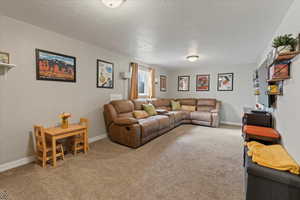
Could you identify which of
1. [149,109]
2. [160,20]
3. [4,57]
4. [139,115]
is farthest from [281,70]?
[4,57]

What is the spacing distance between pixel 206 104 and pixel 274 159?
4.32 meters

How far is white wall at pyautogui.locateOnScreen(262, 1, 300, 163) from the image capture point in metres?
1.47

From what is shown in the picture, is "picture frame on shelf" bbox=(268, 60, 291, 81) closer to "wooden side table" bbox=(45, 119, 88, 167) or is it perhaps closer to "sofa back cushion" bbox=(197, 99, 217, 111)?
"wooden side table" bbox=(45, 119, 88, 167)

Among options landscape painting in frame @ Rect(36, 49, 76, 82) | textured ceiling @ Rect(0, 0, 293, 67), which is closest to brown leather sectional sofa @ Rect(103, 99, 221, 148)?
landscape painting in frame @ Rect(36, 49, 76, 82)

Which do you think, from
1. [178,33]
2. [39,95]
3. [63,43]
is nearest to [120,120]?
[39,95]

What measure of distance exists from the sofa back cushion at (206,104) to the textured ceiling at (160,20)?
270 cm

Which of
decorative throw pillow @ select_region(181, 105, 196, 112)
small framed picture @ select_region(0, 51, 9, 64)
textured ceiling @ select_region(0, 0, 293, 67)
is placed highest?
textured ceiling @ select_region(0, 0, 293, 67)

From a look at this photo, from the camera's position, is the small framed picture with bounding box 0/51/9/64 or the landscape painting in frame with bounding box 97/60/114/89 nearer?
the small framed picture with bounding box 0/51/9/64

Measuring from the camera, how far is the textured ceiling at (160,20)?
176cm

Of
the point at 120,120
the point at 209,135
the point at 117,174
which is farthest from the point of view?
the point at 209,135

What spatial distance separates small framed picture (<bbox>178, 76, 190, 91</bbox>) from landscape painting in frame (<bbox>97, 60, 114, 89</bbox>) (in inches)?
145

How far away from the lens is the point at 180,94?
662 cm

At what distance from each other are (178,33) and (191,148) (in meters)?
2.40

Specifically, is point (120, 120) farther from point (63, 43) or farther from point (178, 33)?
point (178, 33)
